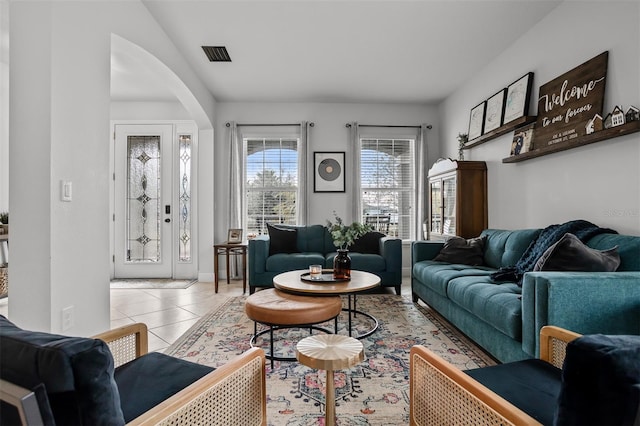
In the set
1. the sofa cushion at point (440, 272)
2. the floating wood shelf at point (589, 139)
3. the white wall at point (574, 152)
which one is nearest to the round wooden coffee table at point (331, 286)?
the sofa cushion at point (440, 272)

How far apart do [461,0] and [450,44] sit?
0.75m

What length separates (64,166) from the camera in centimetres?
185

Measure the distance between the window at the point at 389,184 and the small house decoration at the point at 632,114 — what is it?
3229 millimetres

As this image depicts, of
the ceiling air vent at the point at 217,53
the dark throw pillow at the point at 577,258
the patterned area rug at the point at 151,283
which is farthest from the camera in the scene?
the patterned area rug at the point at 151,283

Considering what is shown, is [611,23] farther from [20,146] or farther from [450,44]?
[20,146]

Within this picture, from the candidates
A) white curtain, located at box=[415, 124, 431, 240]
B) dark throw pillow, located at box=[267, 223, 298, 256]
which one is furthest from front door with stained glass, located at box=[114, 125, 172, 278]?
white curtain, located at box=[415, 124, 431, 240]

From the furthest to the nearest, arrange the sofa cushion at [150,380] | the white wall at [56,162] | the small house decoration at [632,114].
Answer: the small house decoration at [632,114] → the white wall at [56,162] → the sofa cushion at [150,380]

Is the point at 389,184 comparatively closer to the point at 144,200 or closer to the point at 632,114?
the point at 632,114

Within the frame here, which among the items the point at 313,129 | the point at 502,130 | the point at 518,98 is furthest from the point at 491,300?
the point at 313,129

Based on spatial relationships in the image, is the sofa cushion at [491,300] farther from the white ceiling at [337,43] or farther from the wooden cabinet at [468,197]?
the white ceiling at [337,43]

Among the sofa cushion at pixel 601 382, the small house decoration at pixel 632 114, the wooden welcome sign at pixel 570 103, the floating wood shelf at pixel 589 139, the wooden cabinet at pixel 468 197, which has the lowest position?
the sofa cushion at pixel 601 382

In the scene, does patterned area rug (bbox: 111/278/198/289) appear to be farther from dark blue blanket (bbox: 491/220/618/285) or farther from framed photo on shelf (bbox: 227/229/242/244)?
dark blue blanket (bbox: 491/220/618/285)

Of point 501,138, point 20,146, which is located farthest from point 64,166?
point 501,138

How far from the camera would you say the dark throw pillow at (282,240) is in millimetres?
4430
